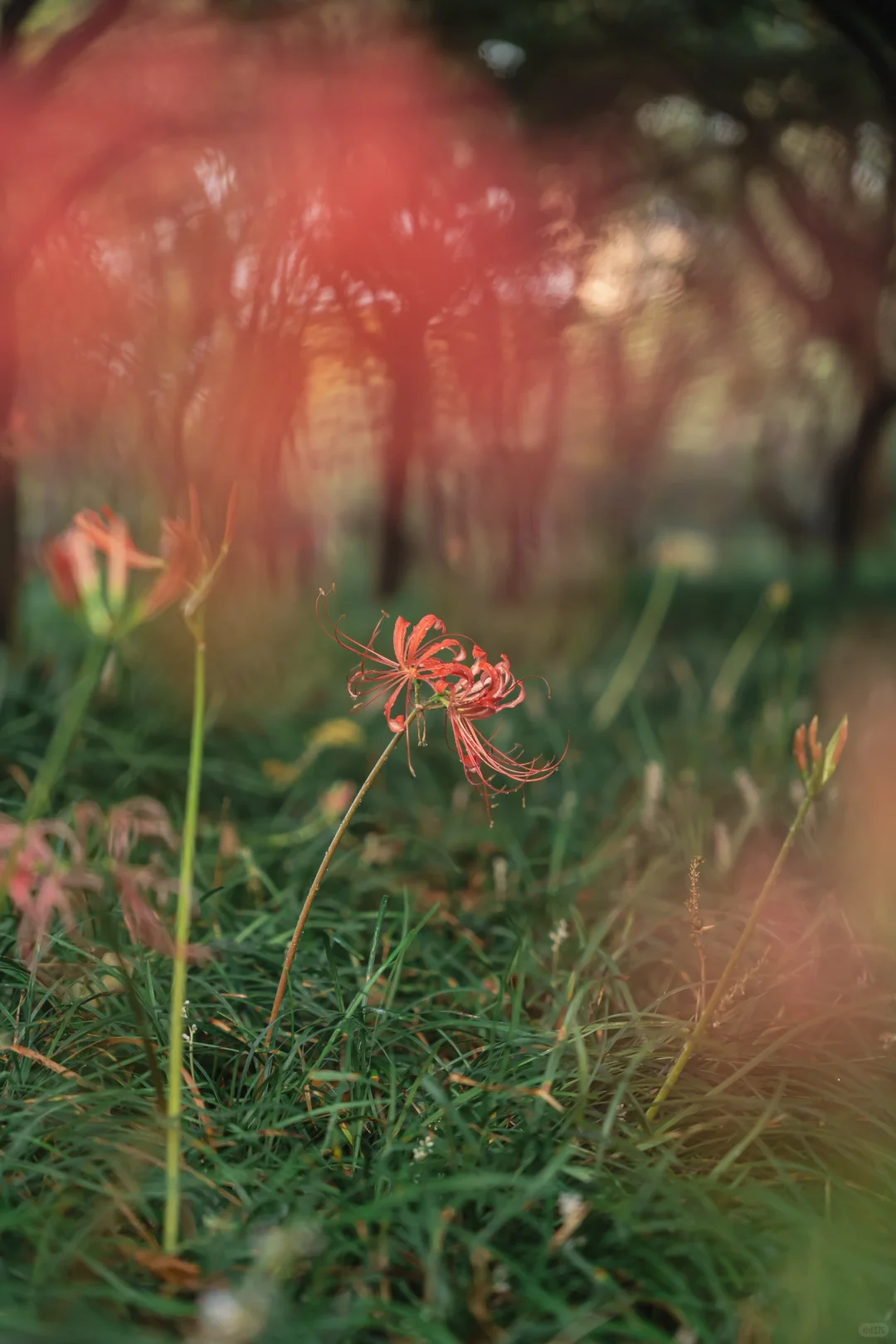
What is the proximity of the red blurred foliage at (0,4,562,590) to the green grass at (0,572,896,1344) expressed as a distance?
1288 millimetres

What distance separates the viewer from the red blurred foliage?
9.94ft

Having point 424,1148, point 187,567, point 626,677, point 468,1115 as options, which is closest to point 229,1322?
point 424,1148

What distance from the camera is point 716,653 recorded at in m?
5.03

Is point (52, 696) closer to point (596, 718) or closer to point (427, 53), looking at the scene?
point (596, 718)

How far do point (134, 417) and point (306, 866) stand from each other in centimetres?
176

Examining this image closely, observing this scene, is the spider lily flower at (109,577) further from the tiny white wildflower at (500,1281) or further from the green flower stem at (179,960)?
the tiny white wildflower at (500,1281)

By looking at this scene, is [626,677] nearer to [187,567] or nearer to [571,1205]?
[571,1205]

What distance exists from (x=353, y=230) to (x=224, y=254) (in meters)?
0.40

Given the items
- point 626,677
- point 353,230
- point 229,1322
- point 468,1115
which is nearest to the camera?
point 229,1322

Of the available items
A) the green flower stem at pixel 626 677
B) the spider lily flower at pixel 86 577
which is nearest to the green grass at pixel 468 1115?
the spider lily flower at pixel 86 577

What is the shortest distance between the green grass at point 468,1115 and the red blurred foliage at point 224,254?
1288 mm

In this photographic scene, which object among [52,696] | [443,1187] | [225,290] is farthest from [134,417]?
[443,1187]

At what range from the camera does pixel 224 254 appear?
315 centimetres

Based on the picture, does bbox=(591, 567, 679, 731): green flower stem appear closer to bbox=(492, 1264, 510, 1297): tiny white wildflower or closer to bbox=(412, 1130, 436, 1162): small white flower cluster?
bbox=(412, 1130, 436, 1162): small white flower cluster
